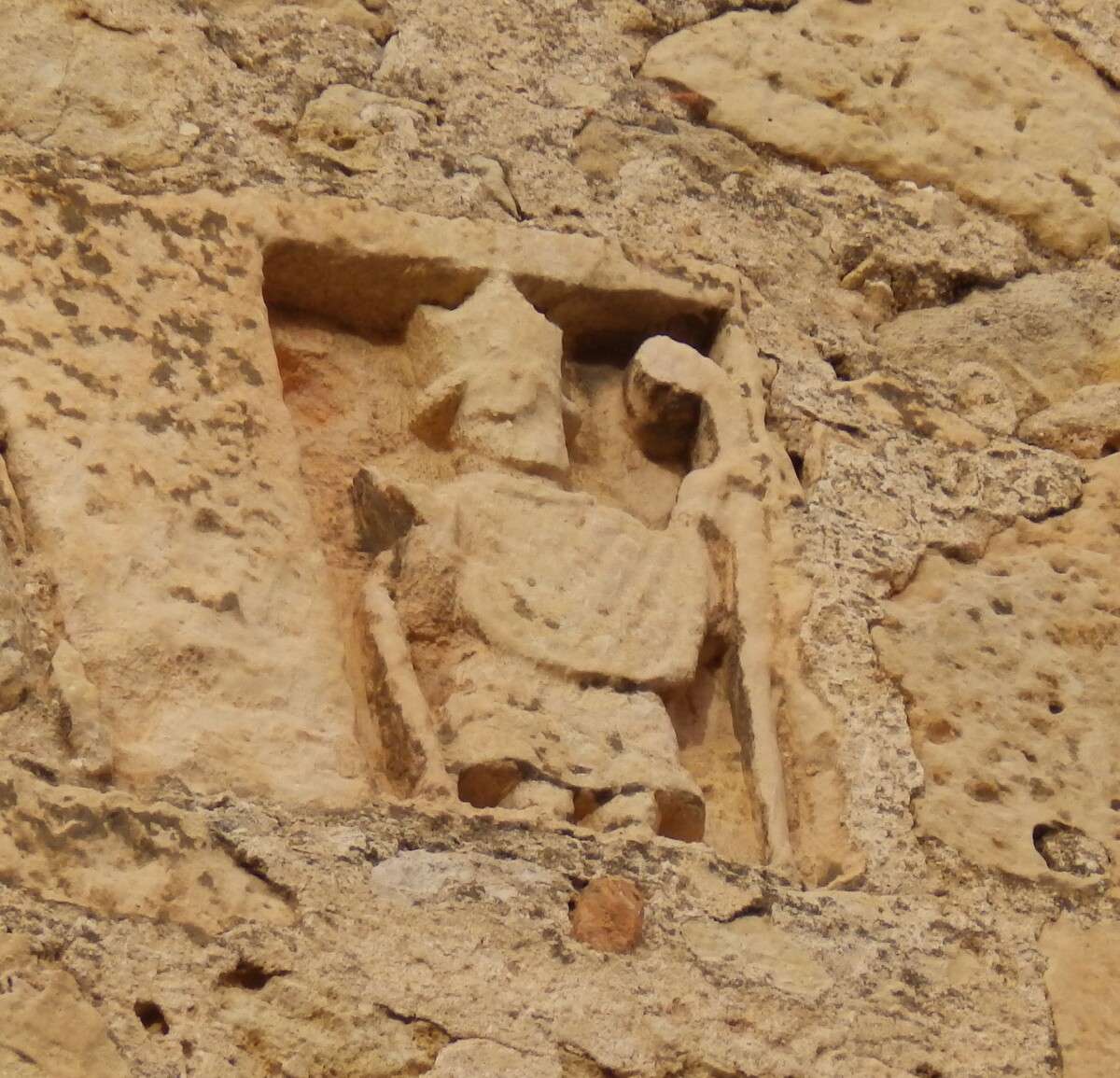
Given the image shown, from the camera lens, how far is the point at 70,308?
1.93m

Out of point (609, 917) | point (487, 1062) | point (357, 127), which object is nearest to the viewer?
point (487, 1062)

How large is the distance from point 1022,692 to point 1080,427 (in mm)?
500

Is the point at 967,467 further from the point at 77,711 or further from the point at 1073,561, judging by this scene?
the point at 77,711

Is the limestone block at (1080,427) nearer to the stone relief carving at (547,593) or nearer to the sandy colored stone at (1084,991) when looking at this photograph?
the stone relief carving at (547,593)

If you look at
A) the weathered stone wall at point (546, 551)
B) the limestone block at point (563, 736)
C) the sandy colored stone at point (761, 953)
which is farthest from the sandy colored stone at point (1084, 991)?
the limestone block at point (563, 736)

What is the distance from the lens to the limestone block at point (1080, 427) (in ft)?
8.01

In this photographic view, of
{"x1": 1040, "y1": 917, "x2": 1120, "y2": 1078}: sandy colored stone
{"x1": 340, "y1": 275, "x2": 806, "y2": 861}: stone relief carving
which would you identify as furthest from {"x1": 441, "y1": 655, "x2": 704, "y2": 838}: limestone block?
{"x1": 1040, "y1": 917, "x2": 1120, "y2": 1078}: sandy colored stone

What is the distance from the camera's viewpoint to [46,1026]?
56.4 inches

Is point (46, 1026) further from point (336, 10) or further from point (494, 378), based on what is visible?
point (336, 10)

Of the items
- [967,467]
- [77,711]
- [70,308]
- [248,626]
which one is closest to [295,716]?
[248,626]

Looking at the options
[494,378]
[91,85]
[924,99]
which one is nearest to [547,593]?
[494,378]

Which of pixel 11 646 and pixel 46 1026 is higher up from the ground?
pixel 11 646

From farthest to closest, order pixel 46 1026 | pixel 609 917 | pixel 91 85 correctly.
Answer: pixel 91 85 → pixel 609 917 → pixel 46 1026

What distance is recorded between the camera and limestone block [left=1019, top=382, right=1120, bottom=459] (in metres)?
2.44
